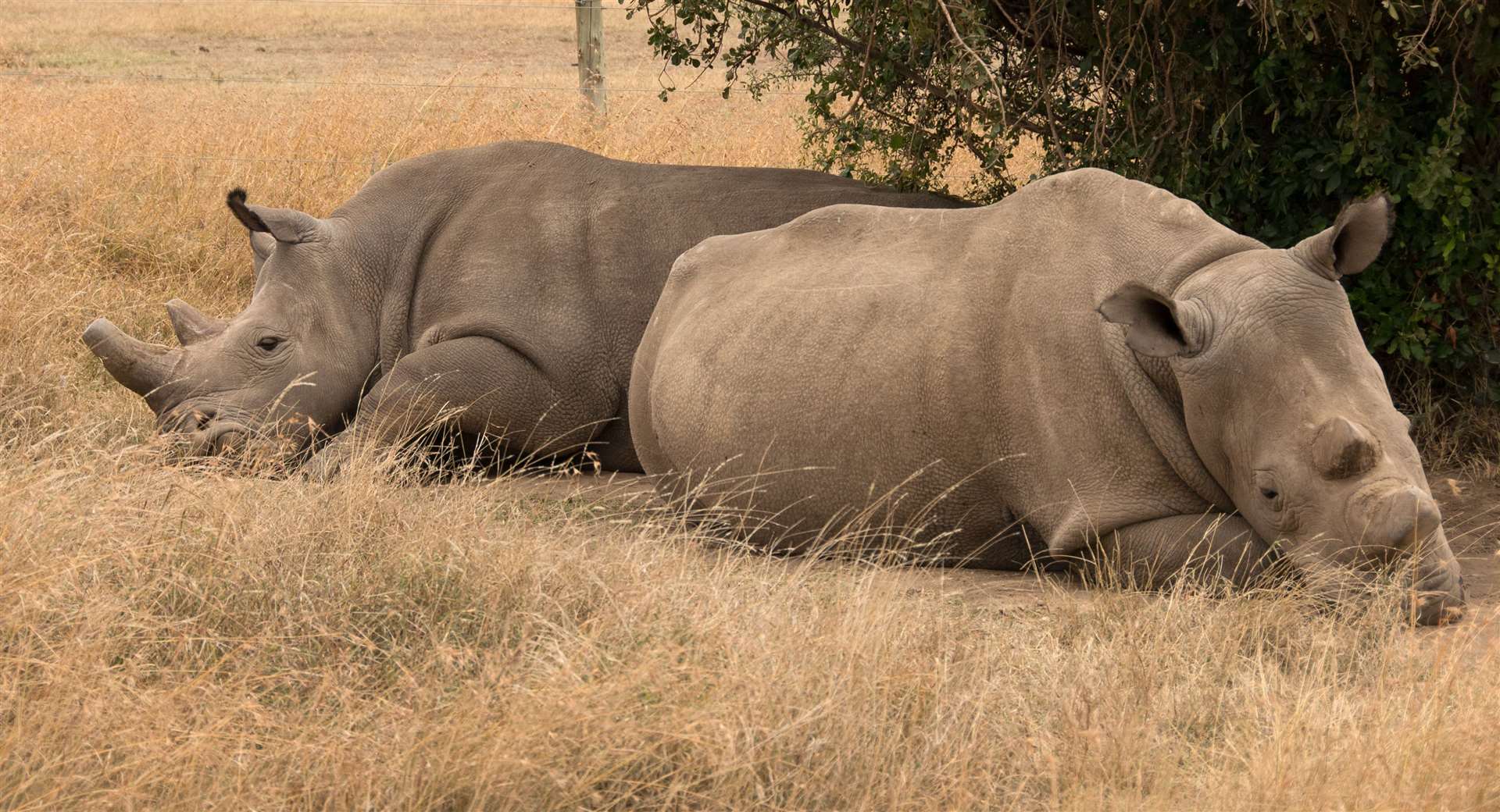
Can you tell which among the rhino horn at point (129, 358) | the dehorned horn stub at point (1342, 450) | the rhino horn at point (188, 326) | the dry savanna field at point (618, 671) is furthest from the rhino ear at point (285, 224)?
the dehorned horn stub at point (1342, 450)

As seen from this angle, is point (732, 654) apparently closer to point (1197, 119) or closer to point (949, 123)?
point (1197, 119)

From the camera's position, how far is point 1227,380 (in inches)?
206

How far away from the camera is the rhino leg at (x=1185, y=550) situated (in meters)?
5.27

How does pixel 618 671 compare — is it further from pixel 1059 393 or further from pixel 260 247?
pixel 260 247

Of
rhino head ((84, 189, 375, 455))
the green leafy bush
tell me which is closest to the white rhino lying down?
the green leafy bush

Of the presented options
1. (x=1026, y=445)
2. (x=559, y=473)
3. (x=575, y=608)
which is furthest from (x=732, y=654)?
(x=559, y=473)

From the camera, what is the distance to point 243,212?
24.9ft

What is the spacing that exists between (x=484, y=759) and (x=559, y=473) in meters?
3.98

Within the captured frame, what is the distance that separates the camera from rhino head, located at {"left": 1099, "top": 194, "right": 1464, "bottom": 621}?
16.0 feet

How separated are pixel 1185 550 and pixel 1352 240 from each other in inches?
43.3

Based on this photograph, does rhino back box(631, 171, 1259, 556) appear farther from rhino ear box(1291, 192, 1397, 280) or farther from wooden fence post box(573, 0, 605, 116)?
wooden fence post box(573, 0, 605, 116)

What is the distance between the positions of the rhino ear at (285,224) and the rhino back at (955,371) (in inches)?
85.3

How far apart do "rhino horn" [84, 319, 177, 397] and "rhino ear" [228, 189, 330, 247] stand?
2.30ft

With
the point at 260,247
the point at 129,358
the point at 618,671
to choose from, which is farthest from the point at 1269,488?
the point at 260,247
